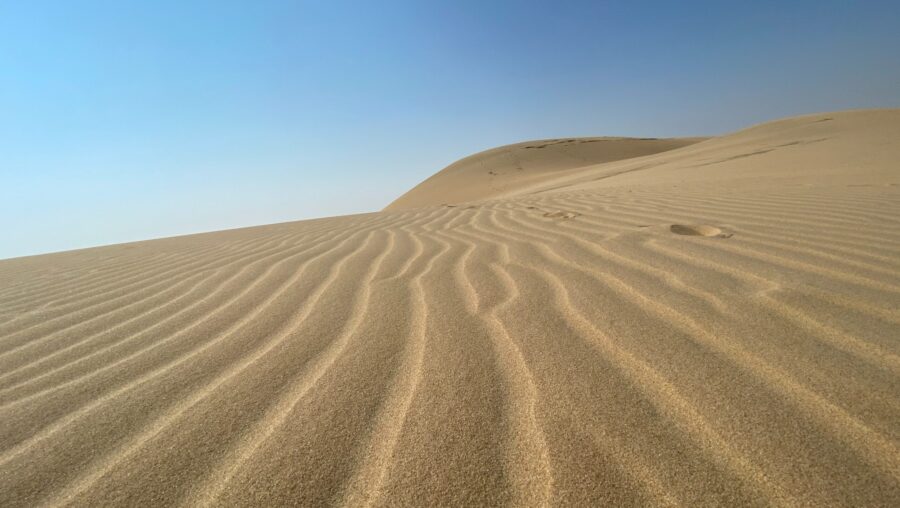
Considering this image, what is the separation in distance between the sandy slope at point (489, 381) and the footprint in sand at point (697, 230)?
8cm

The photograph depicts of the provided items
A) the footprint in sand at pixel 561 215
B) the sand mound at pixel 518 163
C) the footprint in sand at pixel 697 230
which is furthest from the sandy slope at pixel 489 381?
the sand mound at pixel 518 163

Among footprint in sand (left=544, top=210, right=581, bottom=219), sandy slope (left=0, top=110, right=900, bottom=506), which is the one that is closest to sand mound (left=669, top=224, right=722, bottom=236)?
sandy slope (left=0, top=110, right=900, bottom=506)

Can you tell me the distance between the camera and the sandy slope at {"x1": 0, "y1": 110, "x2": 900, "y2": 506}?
2.72ft

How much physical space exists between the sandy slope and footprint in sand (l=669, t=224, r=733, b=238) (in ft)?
0.26

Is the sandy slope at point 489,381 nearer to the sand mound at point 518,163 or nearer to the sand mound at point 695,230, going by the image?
the sand mound at point 695,230

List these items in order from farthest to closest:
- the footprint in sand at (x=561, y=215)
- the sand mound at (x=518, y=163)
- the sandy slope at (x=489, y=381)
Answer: the sand mound at (x=518, y=163)
the footprint in sand at (x=561, y=215)
the sandy slope at (x=489, y=381)

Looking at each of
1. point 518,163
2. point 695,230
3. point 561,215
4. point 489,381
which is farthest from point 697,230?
point 518,163

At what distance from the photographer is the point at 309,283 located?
2.39 meters

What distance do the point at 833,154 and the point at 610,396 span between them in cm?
901

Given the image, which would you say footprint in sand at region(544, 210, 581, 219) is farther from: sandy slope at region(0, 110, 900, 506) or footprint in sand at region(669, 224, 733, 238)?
sandy slope at region(0, 110, 900, 506)

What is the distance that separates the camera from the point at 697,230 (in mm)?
2764

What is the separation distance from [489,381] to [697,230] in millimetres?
2207

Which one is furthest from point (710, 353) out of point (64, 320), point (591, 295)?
point (64, 320)

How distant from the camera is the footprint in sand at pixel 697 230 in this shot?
260 cm
